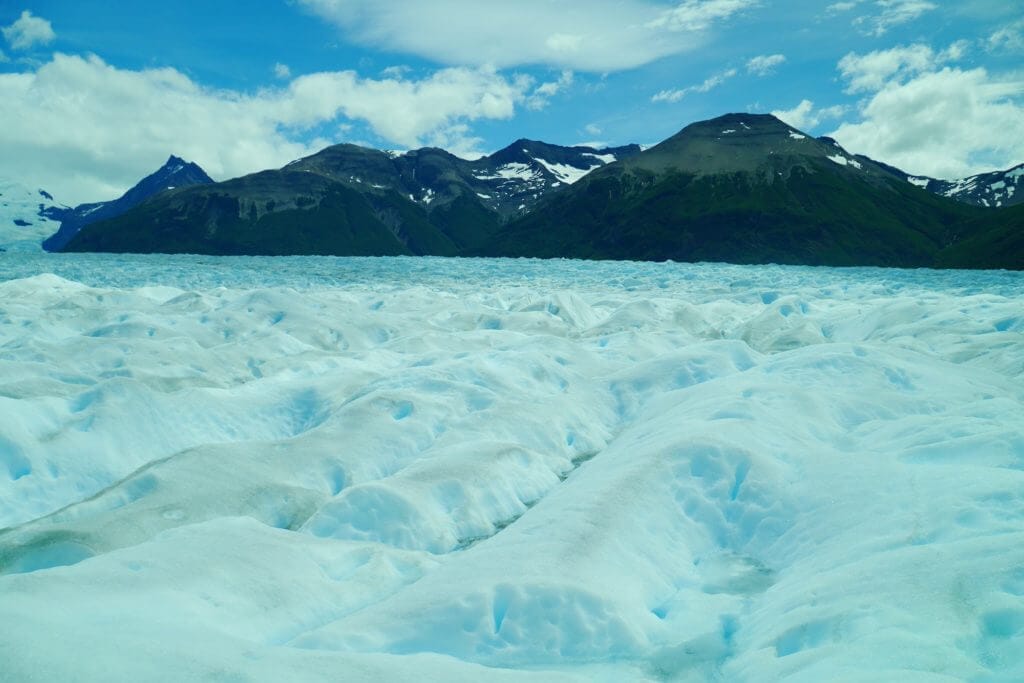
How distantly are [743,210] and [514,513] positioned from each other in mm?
149382

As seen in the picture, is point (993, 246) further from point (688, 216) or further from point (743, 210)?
point (688, 216)

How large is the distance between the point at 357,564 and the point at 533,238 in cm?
15927

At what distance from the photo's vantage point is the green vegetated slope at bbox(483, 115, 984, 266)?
437 feet

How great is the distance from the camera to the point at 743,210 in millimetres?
145750

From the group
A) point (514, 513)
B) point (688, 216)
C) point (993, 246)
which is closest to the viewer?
point (514, 513)

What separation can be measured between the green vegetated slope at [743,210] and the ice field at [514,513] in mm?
124610

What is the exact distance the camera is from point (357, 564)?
638cm

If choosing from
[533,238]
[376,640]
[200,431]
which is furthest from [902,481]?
[533,238]

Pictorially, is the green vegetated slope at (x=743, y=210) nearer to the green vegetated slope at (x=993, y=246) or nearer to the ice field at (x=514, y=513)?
the green vegetated slope at (x=993, y=246)

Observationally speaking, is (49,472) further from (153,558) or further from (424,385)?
(424,385)

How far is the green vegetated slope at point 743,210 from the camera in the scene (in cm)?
13312

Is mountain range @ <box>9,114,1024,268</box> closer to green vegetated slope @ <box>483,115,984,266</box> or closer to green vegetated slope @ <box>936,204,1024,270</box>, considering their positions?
green vegetated slope @ <box>483,115,984,266</box>

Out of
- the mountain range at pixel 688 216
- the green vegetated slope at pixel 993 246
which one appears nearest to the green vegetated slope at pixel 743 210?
the mountain range at pixel 688 216

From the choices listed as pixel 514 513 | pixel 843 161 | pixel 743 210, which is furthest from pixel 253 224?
pixel 514 513
